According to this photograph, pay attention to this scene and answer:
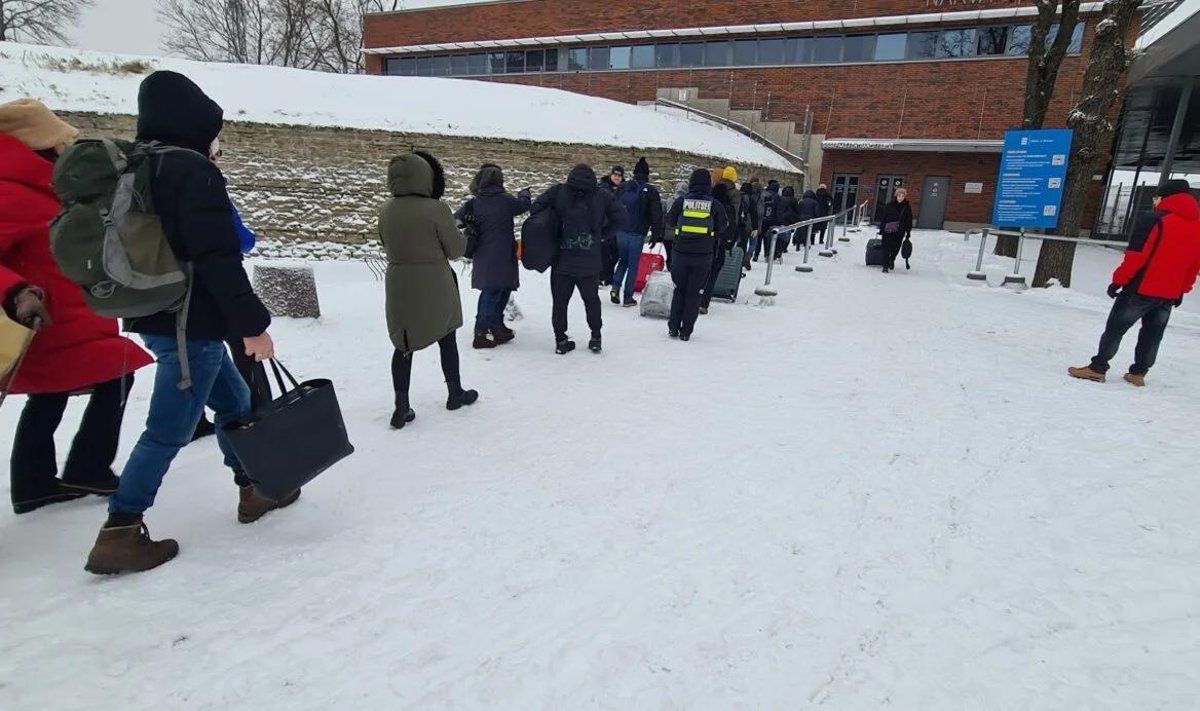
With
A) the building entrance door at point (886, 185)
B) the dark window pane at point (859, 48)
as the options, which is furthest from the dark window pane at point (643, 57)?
the building entrance door at point (886, 185)

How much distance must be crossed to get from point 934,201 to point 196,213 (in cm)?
2857

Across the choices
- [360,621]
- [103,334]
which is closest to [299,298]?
[103,334]

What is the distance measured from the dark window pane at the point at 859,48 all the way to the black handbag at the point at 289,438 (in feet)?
94.4

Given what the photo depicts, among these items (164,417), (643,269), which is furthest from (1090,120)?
(164,417)

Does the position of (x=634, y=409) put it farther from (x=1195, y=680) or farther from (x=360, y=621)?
(x=1195, y=680)

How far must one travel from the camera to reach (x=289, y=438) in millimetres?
2588

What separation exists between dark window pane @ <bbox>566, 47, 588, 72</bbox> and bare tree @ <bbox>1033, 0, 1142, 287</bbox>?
24029 mm

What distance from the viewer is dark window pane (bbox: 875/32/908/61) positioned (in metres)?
24.8

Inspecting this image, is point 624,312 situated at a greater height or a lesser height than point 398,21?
lesser

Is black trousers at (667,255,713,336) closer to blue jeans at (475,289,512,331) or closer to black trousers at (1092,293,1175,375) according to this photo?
blue jeans at (475,289,512,331)

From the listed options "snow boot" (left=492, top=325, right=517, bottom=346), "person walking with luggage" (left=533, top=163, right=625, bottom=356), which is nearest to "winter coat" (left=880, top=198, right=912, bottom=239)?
"person walking with luggage" (left=533, top=163, right=625, bottom=356)

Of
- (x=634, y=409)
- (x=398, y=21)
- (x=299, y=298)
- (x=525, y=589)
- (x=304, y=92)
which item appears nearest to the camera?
(x=525, y=589)

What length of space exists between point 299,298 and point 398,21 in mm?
34231

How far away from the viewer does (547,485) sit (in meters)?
3.37
